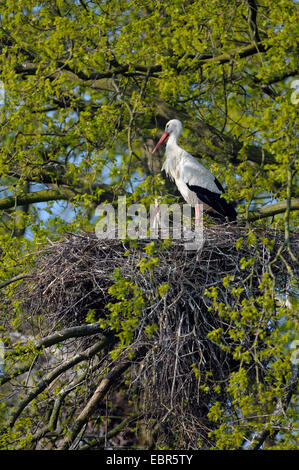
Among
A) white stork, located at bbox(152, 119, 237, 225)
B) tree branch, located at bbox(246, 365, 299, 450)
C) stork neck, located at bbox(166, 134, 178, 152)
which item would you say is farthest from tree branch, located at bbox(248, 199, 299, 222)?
stork neck, located at bbox(166, 134, 178, 152)

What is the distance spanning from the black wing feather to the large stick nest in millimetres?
1548

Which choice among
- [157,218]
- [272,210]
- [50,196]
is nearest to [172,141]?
[50,196]

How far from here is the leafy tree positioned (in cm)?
625

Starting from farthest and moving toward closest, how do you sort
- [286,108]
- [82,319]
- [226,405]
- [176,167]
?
[176,167]
[82,319]
[226,405]
[286,108]

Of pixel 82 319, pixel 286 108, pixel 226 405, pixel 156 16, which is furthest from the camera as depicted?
pixel 156 16

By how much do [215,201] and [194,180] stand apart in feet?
1.28

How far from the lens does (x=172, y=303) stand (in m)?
6.71

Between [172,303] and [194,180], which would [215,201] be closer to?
[194,180]

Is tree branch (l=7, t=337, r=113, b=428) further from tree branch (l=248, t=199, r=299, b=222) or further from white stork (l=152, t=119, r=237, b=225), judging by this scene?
white stork (l=152, t=119, r=237, b=225)

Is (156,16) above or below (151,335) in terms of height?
above


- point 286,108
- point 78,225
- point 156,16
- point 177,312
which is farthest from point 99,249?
point 156,16

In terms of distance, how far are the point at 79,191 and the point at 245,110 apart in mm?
2510
